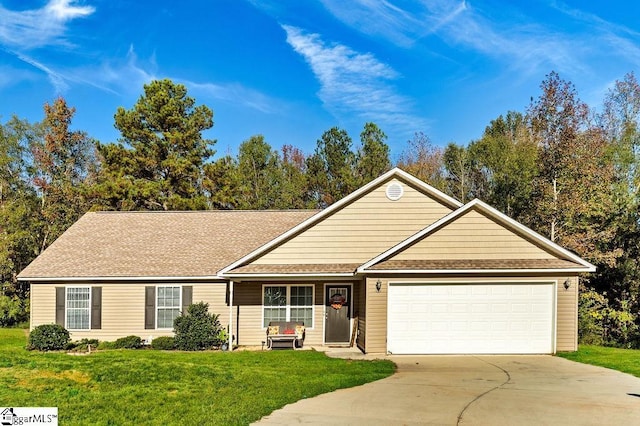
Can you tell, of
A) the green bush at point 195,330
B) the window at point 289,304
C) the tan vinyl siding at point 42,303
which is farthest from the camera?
the tan vinyl siding at point 42,303

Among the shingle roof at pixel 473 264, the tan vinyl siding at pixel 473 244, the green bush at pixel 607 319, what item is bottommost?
the green bush at pixel 607 319

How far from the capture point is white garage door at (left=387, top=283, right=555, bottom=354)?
47.4 feet

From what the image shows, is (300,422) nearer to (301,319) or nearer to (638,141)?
(301,319)

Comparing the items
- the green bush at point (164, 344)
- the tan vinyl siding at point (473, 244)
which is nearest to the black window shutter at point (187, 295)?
the green bush at point (164, 344)

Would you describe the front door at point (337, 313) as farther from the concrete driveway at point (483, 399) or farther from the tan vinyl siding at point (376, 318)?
the concrete driveway at point (483, 399)

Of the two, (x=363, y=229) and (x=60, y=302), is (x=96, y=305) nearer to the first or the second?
(x=60, y=302)

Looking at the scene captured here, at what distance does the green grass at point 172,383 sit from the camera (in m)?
8.00

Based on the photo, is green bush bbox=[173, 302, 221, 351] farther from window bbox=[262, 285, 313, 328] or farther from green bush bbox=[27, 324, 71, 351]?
green bush bbox=[27, 324, 71, 351]

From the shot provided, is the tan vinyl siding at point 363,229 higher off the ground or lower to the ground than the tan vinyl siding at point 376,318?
higher

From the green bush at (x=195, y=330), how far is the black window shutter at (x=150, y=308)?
122 cm

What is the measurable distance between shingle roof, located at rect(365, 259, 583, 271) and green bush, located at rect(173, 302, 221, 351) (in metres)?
5.86

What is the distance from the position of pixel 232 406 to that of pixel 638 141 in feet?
98.9

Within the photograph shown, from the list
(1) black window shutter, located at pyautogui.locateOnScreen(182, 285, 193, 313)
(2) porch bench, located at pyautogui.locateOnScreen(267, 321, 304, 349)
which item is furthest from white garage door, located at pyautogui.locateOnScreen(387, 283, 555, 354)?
(1) black window shutter, located at pyautogui.locateOnScreen(182, 285, 193, 313)

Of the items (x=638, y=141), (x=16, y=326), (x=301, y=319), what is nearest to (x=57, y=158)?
(x=16, y=326)
